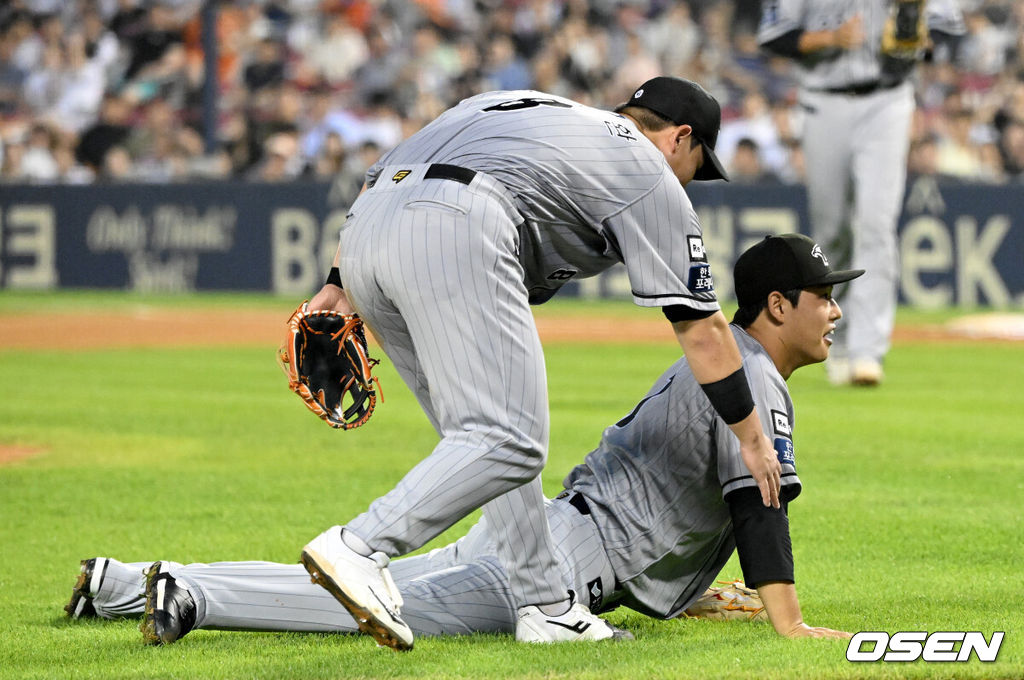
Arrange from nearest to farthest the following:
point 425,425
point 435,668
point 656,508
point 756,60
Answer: point 435,668 < point 656,508 < point 425,425 < point 756,60

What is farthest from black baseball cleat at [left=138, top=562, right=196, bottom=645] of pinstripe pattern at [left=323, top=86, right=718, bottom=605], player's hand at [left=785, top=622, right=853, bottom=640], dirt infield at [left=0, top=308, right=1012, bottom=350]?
dirt infield at [left=0, top=308, right=1012, bottom=350]

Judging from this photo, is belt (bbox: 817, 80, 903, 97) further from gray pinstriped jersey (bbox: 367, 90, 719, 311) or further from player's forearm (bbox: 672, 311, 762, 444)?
player's forearm (bbox: 672, 311, 762, 444)

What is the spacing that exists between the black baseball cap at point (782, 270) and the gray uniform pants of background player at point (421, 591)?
30.1 inches

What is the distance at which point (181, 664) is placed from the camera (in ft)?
12.0

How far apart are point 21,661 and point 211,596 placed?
0.48m

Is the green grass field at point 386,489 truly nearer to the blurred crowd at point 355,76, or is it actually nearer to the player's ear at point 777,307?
the player's ear at point 777,307

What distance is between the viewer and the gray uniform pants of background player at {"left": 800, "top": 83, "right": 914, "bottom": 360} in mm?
10055

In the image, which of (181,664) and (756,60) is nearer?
(181,664)

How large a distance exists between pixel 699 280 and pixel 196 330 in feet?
39.1

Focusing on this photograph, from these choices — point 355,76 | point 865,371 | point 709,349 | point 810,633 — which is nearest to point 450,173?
point 709,349

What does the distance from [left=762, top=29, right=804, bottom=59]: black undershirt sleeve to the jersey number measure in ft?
21.8

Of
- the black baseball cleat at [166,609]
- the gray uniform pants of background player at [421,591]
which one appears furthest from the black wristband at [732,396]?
the black baseball cleat at [166,609]

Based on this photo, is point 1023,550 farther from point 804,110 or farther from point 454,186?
point 804,110

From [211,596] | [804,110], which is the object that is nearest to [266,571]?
[211,596]
